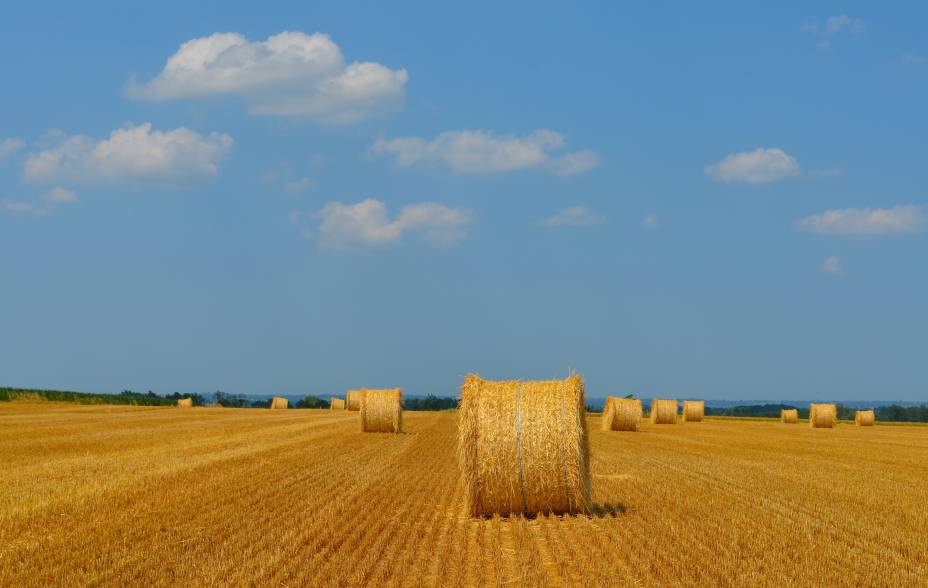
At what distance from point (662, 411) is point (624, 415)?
8597 millimetres

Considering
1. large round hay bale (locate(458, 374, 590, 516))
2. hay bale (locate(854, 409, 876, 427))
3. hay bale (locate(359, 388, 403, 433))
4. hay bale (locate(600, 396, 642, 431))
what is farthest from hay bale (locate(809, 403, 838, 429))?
large round hay bale (locate(458, 374, 590, 516))

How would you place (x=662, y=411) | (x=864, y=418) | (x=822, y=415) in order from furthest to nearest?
1. (x=864, y=418)
2. (x=822, y=415)
3. (x=662, y=411)

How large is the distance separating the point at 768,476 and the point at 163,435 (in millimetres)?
16597

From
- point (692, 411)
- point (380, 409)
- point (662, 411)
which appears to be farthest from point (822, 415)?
point (380, 409)

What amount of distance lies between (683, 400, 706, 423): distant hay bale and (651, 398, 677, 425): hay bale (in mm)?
6764

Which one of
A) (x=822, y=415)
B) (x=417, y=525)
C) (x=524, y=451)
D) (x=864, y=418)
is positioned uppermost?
(x=524, y=451)

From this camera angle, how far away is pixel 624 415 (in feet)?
105

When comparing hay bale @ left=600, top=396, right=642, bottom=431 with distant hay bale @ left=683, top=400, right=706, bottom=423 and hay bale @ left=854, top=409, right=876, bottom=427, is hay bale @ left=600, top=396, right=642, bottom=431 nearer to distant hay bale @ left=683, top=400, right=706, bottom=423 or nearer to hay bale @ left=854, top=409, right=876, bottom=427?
distant hay bale @ left=683, top=400, right=706, bottom=423

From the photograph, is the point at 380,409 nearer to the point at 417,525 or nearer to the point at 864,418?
the point at 417,525

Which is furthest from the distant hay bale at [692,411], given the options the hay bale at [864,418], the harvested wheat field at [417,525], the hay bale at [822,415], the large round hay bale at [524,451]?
the large round hay bale at [524,451]

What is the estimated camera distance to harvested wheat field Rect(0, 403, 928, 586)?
8016mm

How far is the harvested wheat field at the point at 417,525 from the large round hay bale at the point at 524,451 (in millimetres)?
305

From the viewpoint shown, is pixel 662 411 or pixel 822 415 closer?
pixel 662 411

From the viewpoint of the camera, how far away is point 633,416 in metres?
32.1
